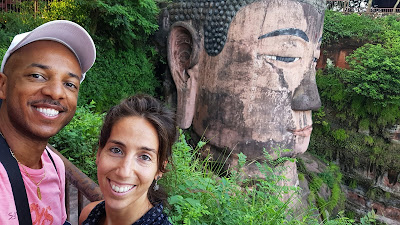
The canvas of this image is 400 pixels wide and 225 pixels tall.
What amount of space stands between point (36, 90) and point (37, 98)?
0.11 ft

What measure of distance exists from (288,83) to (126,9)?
2.28 metres

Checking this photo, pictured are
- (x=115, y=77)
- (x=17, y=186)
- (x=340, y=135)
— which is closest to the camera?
(x=17, y=186)

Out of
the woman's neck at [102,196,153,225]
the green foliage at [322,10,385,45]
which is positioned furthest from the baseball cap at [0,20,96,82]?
the green foliage at [322,10,385,45]

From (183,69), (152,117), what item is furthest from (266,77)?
(152,117)

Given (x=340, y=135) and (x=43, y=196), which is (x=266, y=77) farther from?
(x=340, y=135)

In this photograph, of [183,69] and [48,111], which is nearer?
[48,111]

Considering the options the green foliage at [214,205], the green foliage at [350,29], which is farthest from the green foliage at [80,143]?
the green foliage at [350,29]

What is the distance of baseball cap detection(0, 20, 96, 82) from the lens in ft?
3.95

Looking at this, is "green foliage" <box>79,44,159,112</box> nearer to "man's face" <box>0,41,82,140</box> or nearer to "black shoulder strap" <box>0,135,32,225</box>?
"man's face" <box>0,41,82,140</box>

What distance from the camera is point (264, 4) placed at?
3.79 metres

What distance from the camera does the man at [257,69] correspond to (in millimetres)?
3807

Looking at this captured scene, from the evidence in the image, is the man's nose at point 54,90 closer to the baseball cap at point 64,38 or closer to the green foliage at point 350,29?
the baseball cap at point 64,38

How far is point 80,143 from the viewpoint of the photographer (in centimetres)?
304

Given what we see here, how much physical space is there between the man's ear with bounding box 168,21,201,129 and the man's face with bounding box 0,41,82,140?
3.04m
